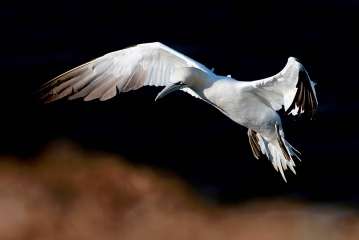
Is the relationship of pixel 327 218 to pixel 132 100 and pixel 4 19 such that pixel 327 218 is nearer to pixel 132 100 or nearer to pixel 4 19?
pixel 132 100

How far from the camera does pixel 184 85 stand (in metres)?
8.31

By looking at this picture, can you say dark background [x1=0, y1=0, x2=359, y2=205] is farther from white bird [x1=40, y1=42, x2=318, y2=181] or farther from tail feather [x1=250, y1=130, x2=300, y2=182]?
tail feather [x1=250, y1=130, x2=300, y2=182]

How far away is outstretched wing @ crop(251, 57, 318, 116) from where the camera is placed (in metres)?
8.01

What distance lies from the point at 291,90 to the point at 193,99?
3.33m

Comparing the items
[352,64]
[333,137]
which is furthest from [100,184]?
[352,64]

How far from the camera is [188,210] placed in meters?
10.3

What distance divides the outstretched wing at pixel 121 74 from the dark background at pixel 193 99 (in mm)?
1615

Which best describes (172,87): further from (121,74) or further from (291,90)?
(291,90)

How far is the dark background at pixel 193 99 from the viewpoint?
10.8 m

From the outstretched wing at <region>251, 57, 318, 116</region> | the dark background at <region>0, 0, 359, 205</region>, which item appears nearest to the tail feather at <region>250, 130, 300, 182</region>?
the outstretched wing at <region>251, 57, 318, 116</region>

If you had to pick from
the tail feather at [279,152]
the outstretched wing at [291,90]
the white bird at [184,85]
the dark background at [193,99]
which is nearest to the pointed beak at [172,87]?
the white bird at [184,85]

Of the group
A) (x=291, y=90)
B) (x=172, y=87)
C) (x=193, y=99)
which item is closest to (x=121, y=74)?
(x=172, y=87)

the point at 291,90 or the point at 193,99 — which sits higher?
the point at 291,90

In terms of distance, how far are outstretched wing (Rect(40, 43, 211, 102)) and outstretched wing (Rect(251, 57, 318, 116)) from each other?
0.39 metres
